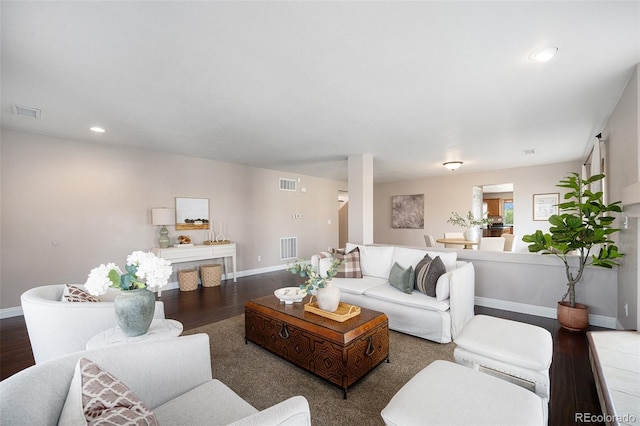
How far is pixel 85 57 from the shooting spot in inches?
79.4

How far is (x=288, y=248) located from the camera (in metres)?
7.05

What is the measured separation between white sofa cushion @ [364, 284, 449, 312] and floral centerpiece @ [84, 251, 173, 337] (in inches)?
89.1

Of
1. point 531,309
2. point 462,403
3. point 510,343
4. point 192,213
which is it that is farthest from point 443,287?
point 192,213

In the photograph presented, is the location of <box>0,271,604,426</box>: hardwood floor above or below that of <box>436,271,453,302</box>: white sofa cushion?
below

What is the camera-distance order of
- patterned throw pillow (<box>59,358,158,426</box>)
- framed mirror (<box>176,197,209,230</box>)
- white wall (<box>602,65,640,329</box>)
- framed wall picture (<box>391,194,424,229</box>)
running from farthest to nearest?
1. framed wall picture (<box>391,194,424,229</box>)
2. framed mirror (<box>176,197,209,230</box>)
3. white wall (<box>602,65,640,329</box>)
4. patterned throw pillow (<box>59,358,158,426</box>)

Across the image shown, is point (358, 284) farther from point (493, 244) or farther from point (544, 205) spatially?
point (544, 205)

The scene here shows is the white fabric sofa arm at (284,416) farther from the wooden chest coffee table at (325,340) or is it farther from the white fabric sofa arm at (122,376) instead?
the wooden chest coffee table at (325,340)

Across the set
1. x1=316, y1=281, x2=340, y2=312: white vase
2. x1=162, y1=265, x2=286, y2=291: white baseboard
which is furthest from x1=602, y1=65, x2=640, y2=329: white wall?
x1=162, y1=265, x2=286, y2=291: white baseboard

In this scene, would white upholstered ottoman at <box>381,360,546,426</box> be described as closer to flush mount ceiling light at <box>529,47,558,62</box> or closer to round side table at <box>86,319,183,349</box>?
round side table at <box>86,319,183,349</box>

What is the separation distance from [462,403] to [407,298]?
6.12 ft

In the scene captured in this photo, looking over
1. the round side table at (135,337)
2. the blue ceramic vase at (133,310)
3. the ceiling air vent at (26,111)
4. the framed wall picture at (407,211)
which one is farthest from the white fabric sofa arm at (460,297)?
the framed wall picture at (407,211)

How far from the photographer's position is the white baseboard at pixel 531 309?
3076 millimetres

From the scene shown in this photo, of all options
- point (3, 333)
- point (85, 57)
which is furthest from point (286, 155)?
point (3, 333)

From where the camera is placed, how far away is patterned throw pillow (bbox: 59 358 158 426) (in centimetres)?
80
